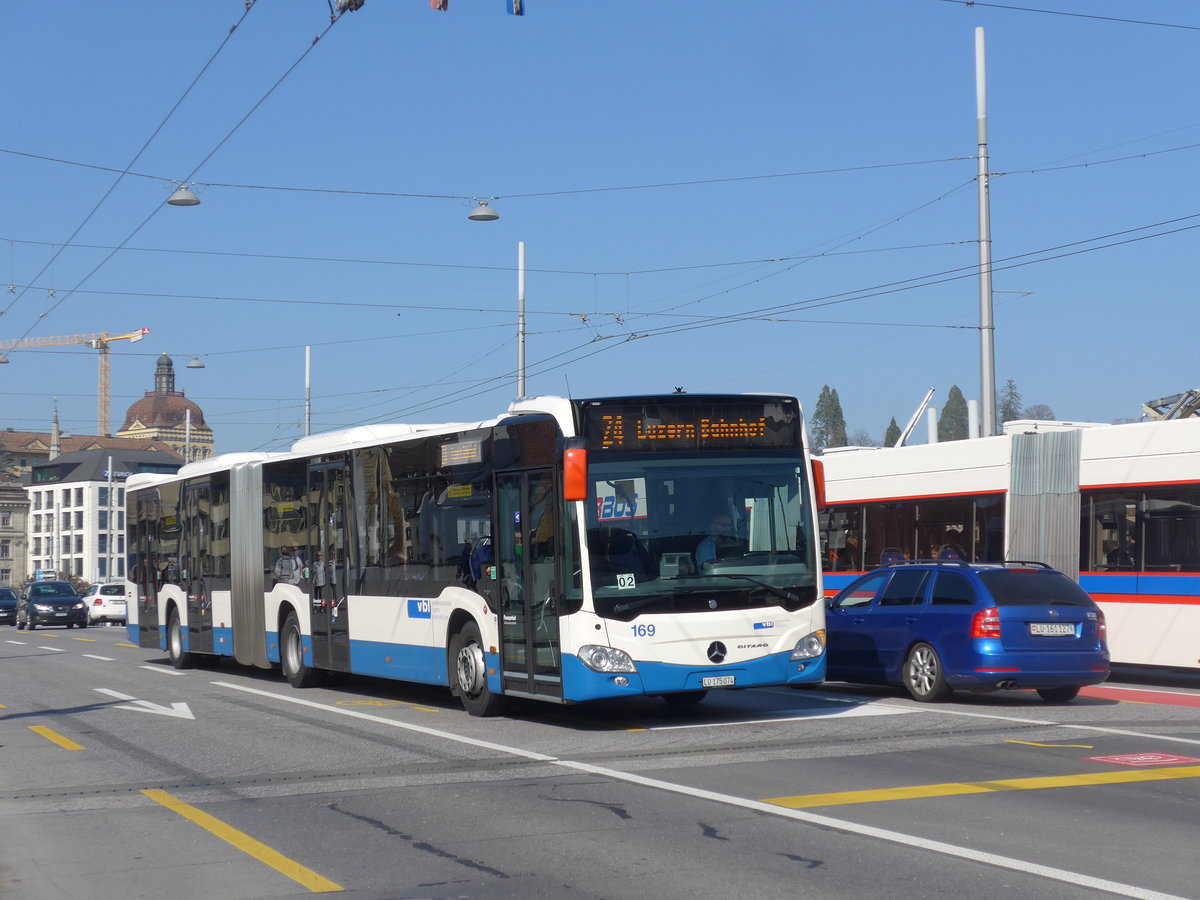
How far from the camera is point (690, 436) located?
14.1 m

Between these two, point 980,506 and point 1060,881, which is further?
point 980,506

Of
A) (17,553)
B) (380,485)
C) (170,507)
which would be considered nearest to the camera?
(380,485)

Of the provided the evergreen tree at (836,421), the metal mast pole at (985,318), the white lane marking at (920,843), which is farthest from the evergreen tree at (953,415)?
the white lane marking at (920,843)

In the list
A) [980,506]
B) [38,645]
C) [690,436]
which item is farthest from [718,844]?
[38,645]

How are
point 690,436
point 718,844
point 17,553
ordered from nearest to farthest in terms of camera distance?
point 718,844 < point 690,436 < point 17,553

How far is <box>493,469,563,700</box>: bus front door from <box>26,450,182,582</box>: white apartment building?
144 m

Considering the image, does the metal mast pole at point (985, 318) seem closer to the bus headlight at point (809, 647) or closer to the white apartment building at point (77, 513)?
the bus headlight at point (809, 647)

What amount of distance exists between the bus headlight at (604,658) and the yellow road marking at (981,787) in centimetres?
381

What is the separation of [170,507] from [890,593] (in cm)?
1319

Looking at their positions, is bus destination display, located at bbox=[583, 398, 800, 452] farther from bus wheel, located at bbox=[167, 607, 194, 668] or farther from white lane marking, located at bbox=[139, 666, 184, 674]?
bus wheel, located at bbox=[167, 607, 194, 668]

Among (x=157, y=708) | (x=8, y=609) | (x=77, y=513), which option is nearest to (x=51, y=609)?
(x=8, y=609)

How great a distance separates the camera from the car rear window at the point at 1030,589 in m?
15.4

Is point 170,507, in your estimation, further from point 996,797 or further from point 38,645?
point 996,797

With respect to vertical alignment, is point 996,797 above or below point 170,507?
below
